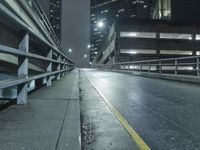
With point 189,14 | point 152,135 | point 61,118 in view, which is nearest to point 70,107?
point 61,118

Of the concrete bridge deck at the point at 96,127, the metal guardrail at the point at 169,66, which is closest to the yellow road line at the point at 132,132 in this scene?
the concrete bridge deck at the point at 96,127

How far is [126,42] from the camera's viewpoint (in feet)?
192

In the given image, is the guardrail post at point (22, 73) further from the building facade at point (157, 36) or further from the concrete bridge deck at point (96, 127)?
the building facade at point (157, 36)

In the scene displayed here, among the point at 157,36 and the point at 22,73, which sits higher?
the point at 157,36

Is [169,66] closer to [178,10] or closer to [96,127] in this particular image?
[178,10]

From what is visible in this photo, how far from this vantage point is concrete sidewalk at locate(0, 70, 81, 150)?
2.89 meters

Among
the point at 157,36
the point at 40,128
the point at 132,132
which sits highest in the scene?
the point at 157,36

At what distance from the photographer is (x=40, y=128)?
3.56m

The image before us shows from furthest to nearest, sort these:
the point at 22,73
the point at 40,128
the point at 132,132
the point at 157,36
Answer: the point at 157,36, the point at 22,73, the point at 132,132, the point at 40,128

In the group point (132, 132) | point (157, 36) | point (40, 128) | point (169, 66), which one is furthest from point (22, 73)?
point (157, 36)

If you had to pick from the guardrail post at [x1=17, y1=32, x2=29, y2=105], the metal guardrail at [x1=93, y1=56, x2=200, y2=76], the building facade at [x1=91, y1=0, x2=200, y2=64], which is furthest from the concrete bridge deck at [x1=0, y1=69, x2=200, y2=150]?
the building facade at [x1=91, y1=0, x2=200, y2=64]

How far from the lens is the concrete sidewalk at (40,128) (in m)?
2.89

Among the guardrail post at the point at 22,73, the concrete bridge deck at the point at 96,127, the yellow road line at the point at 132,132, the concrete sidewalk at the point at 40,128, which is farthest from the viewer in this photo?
the guardrail post at the point at 22,73

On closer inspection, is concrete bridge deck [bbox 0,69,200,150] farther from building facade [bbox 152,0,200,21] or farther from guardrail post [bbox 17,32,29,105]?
building facade [bbox 152,0,200,21]
